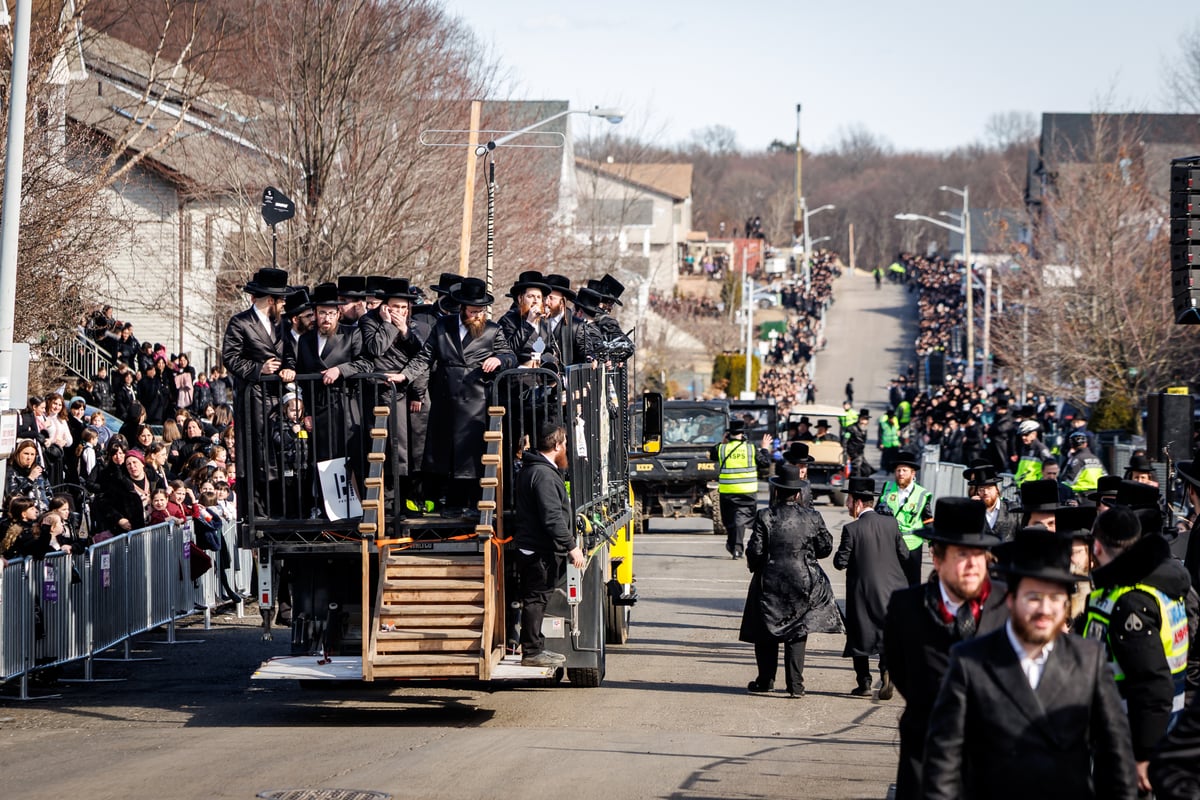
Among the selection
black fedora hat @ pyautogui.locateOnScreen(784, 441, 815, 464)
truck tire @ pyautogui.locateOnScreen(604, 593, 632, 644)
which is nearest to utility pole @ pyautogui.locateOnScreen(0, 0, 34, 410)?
truck tire @ pyautogui.locateOnScreen(604, 593, 632, 644)

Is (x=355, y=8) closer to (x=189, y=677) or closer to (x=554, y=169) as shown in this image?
(x=189, y=677)

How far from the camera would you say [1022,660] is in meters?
5.68

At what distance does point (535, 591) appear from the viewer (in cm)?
1232

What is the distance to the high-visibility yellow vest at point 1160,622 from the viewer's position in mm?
7152

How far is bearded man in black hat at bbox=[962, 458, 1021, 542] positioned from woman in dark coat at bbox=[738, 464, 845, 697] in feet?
4.41

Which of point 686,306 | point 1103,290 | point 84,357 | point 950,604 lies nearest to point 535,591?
point 950,604

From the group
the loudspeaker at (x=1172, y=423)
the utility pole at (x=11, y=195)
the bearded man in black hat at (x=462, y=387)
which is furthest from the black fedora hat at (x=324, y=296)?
the loudspeaker at (x=1172, y=423)

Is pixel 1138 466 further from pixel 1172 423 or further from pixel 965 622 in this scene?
pixel 965 622

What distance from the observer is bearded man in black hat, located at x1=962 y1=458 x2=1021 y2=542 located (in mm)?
13984

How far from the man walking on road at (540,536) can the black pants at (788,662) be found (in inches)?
83.2

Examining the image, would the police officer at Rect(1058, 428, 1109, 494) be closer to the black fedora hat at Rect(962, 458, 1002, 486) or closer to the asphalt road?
the asphalt road

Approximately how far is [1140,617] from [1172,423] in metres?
9.36

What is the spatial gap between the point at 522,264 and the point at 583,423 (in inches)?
1058

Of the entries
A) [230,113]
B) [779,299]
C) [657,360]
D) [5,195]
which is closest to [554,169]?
[657,360]
